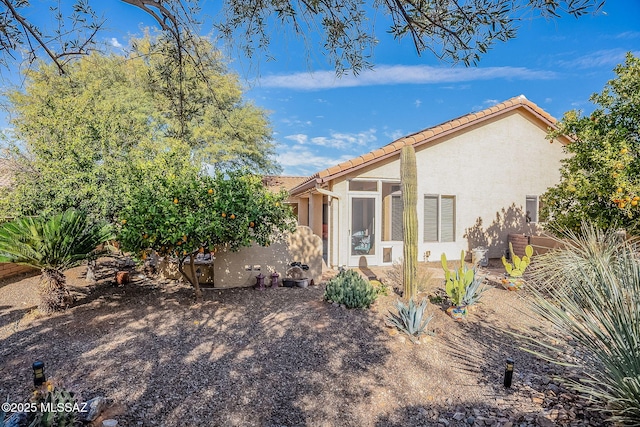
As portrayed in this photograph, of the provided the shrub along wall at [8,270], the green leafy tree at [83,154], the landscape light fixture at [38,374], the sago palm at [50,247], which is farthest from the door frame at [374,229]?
the shrub along wall at [8,270]

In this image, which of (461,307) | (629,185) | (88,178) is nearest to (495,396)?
(461,307)

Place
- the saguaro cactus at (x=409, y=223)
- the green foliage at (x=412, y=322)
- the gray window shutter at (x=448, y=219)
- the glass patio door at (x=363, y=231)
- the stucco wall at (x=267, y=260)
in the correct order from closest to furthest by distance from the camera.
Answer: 1. the green foliage at (x=412, y=322)
2. the saguaro cactus at (x=409, y=223)
3. the stucco wall at (x=267, y=260)
4. the glass patio door at (x=363, y=231)
5. the gray window shutter at (x=448, y=219)

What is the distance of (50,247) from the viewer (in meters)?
6.58

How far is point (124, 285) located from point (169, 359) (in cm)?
568

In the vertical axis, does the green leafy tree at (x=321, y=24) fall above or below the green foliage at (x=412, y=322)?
above

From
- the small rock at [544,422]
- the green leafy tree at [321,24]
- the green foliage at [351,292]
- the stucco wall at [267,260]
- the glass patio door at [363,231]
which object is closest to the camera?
the small rock at [544,422]

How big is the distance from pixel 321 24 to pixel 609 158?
808 centimetres

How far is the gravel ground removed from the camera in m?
3.63

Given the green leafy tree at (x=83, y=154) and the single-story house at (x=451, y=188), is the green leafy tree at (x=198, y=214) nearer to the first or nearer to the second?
the green leafy tree at (x=83, y=154)

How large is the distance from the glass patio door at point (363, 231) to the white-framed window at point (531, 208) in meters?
7.28

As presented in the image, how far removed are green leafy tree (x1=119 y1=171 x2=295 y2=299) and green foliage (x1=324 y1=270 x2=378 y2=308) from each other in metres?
2.07

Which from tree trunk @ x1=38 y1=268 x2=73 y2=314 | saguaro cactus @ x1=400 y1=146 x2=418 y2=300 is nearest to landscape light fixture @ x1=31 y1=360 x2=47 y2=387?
tree trunk @ x1=38 y1=268 x2=73 y2=314

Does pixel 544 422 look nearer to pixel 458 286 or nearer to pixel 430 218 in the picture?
pixel 458 286

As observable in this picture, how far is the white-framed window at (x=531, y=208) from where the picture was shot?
44.9ft
